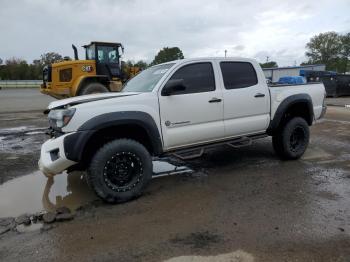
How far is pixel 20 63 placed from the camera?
81125 mm

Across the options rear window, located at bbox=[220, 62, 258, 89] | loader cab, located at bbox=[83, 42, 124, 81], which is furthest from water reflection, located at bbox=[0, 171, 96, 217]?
loader cab, located at bbox=[83, 42, 124, 81]

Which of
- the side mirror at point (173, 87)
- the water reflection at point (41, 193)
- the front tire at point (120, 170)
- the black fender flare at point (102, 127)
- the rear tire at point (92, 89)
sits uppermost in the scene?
the rear tire at point (92, 89)

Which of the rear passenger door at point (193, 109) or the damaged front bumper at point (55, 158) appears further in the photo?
the rear passenger door at point (193, 109)

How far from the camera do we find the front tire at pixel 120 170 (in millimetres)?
4418

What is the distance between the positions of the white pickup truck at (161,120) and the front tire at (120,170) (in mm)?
13

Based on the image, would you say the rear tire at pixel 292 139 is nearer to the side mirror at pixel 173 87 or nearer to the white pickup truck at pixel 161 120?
the white pickup truck at pixel 161 120

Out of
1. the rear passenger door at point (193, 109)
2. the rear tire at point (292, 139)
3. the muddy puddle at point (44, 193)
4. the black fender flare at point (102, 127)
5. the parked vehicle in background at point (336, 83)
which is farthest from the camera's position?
the parked vehicle in background at point (336, 83)

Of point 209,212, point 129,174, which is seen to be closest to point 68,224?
point 129,174

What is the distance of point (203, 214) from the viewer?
4199mm

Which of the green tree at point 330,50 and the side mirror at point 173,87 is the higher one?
the green tree at point 330,50

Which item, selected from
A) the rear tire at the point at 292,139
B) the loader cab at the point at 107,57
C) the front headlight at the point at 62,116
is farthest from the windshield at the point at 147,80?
the loader cab at the point at 107,57

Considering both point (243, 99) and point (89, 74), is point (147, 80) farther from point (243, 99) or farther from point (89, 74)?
point (89, 74)

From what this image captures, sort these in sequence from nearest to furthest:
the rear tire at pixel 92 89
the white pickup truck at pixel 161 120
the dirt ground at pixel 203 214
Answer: the dirt ground at pixel 203 214, the white pickup truck at pixel 161 120, the rear tire at pixel 92 89

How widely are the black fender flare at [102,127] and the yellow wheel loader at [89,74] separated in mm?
9545
